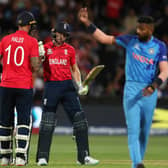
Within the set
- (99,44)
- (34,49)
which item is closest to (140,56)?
(34,49)

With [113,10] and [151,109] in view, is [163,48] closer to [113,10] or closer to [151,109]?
[151,109]

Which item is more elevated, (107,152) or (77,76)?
(77,76)

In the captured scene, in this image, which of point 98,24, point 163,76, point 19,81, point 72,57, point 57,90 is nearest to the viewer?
point 163,76

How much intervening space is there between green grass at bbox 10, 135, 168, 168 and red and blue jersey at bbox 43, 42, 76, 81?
1.48 meters

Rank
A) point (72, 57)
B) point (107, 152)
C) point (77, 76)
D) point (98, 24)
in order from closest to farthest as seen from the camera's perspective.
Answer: point (72, 57) → point (77, 76) → point (107, 152) → point (98, 24)

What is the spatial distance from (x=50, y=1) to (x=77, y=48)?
253 cm

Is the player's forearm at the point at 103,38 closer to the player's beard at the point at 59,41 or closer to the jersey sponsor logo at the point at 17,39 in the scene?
the jersey sponsor logo at the point at 17,39

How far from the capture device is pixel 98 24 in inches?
950

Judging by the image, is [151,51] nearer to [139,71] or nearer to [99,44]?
[139,71]

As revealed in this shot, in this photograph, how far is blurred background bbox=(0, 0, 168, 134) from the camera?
850 inches

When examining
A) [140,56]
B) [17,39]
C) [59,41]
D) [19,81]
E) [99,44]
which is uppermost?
[140,56]

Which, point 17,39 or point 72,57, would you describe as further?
point 72,57

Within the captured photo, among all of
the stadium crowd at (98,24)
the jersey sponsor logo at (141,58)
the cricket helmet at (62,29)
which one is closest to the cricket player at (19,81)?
the cricket helmet at (62,29)

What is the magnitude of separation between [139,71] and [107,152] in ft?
18.6
